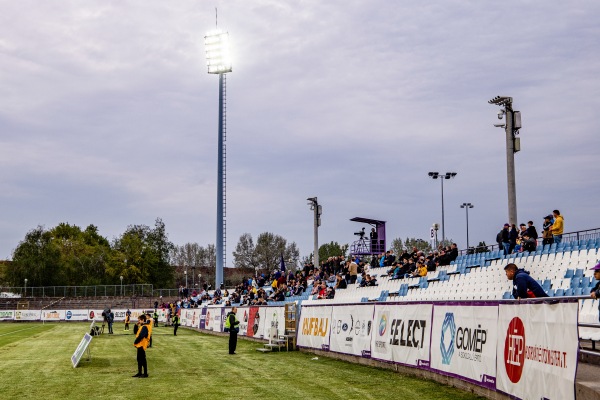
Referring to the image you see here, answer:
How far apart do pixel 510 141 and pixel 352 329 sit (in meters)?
12.0

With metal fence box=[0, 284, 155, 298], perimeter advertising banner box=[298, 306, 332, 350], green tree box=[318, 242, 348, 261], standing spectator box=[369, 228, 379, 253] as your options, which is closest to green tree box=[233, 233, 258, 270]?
green tree box=[318, 242, 348, 261]

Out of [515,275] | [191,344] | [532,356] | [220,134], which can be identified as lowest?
[191,344]

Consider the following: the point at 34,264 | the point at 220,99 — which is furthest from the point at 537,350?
the point at 34,264

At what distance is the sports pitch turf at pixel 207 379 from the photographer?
15.3m

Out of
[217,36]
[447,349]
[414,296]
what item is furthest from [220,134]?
[447,349]

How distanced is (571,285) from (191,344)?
65.7 ft

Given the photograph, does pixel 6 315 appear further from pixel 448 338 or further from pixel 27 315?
pixel 448 338

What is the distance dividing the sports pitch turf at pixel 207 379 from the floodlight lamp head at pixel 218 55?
52.9 m

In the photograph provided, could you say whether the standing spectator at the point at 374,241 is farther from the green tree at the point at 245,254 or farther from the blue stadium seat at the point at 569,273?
the green tree at the point at 245,254

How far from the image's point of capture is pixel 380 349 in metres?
19.7

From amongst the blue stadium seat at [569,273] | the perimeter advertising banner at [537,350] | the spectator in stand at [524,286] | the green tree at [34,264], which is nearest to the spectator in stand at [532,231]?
the blue stadium seat at [569,273]

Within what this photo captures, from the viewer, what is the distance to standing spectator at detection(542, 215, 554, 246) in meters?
24.2

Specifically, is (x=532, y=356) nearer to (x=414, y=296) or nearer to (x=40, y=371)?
(x=40, y=371)

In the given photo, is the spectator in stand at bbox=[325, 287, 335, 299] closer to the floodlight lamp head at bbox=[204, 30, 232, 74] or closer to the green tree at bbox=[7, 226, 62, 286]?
the floodlight lamp head at bbox=[204, 30, 232, 74]
